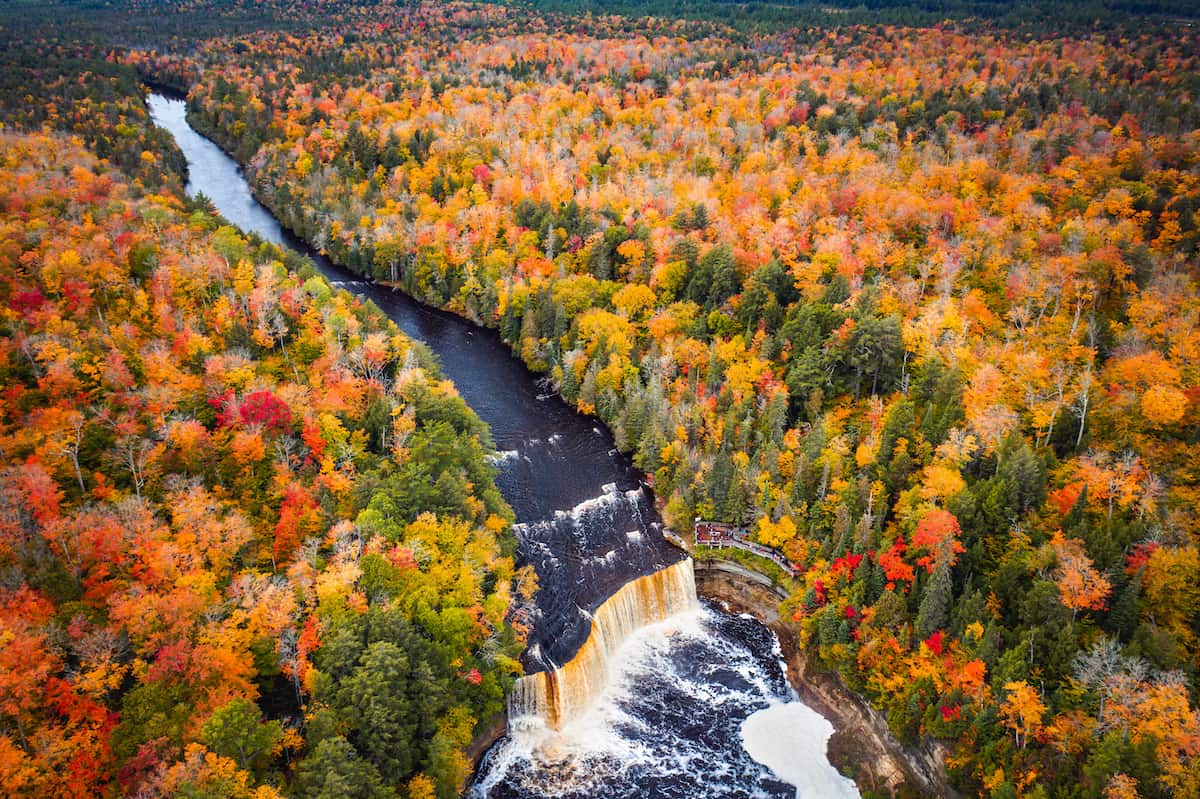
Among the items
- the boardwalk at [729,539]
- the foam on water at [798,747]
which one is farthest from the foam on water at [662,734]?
the boardwalk at [729,539]

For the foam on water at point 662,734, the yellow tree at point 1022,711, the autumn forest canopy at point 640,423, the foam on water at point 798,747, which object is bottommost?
the foam on water at point 798,747

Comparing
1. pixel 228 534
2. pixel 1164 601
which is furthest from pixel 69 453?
pixel 1164 601

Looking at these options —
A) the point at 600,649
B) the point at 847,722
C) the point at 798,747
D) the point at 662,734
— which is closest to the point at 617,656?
the point at 600,649

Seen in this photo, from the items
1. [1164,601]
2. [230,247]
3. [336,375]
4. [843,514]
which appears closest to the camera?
[1164,601]

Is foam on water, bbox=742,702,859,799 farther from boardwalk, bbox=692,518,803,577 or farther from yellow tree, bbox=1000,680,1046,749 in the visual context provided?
boardwalk, bbox=692,518,803,577

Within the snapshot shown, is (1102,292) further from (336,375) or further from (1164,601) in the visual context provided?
(336,375)

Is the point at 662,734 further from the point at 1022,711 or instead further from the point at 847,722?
the point at 1022,711

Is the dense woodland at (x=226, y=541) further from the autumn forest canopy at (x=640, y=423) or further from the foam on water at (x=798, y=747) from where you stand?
the foam on water at (x=798, y=747)
